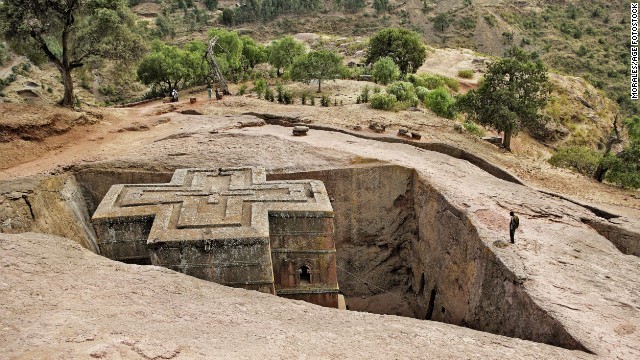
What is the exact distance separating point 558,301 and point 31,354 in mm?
7333

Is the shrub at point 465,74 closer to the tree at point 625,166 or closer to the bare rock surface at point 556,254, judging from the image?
the tree at point 625,166

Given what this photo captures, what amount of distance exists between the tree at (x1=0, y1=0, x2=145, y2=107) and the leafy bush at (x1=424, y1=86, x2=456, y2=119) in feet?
43.2

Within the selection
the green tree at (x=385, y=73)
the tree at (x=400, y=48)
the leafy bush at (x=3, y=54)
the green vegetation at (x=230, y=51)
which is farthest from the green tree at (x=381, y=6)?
the leafy bush at (x=3, y=54)

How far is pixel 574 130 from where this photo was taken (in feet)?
102

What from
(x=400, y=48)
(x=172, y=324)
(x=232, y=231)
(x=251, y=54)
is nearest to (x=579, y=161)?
(x=232, y=231)

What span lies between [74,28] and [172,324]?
1647 centimetres

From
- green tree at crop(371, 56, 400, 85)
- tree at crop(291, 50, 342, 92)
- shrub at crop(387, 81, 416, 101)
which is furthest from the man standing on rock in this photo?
green tree at crop(371, 56, 400, 85)

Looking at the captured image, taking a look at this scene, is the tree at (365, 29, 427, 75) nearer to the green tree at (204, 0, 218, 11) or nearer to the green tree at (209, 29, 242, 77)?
the green tree at (209, 29, 242, 77)

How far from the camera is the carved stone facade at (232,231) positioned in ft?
29.0

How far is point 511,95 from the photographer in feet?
61.8

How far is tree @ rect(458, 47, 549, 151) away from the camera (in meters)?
18.7

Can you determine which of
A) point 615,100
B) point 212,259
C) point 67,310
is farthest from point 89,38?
point 615,100

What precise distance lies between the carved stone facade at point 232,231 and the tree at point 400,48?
26569mm

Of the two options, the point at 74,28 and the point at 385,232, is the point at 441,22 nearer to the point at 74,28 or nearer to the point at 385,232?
the point at 74,28
